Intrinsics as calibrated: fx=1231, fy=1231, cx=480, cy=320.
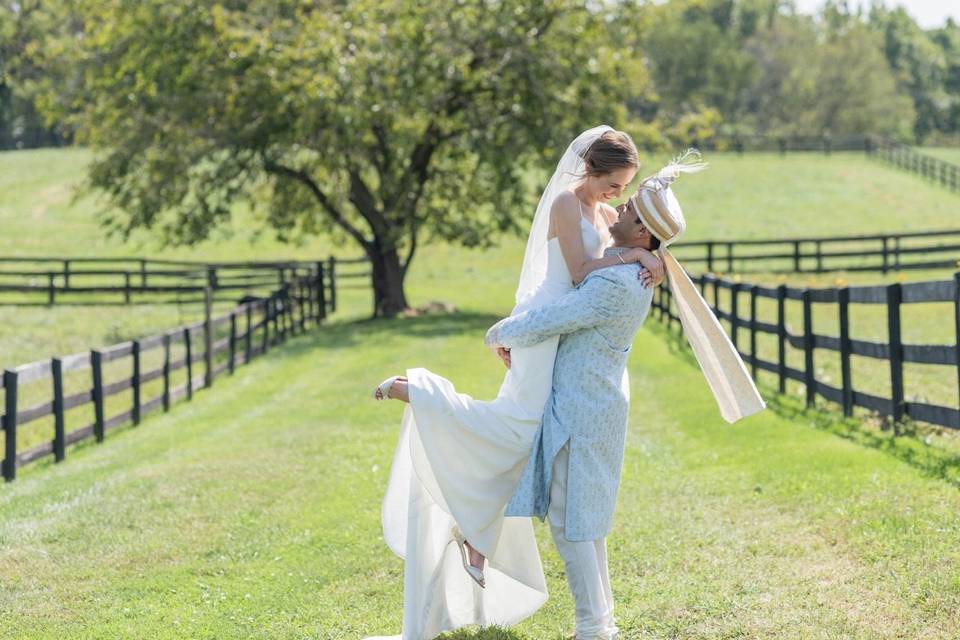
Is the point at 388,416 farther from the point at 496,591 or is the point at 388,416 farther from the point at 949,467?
the point at 496,591

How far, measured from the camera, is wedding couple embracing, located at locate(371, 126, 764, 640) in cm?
504

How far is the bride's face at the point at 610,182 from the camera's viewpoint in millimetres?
5074

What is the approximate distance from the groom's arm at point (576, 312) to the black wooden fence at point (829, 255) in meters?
25.5

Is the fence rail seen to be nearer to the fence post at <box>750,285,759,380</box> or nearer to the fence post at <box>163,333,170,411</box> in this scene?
the fence post at <box>163,333,170,411</box>

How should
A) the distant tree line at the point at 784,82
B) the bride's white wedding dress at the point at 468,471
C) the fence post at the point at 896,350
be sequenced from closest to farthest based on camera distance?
the bride's white wedding dress at the point at 468,471 → the fence post at the point at 896,350 → the distant tree line at the point at 784,82

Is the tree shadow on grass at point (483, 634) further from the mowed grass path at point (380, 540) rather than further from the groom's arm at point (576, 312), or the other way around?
the groom's arm at point (576, 312)

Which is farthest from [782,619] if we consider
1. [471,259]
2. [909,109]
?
[909,109]

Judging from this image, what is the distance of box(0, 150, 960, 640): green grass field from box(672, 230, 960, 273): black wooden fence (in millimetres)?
17891

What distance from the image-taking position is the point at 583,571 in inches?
200

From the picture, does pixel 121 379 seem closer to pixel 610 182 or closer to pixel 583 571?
pixel 583 571

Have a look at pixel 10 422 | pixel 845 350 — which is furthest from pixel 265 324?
pixel 845 350

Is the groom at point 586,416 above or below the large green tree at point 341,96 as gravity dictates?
below

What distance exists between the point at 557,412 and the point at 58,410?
8261mm

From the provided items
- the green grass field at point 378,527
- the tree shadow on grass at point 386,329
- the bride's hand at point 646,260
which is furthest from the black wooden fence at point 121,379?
the bride's hand at point 646,260
